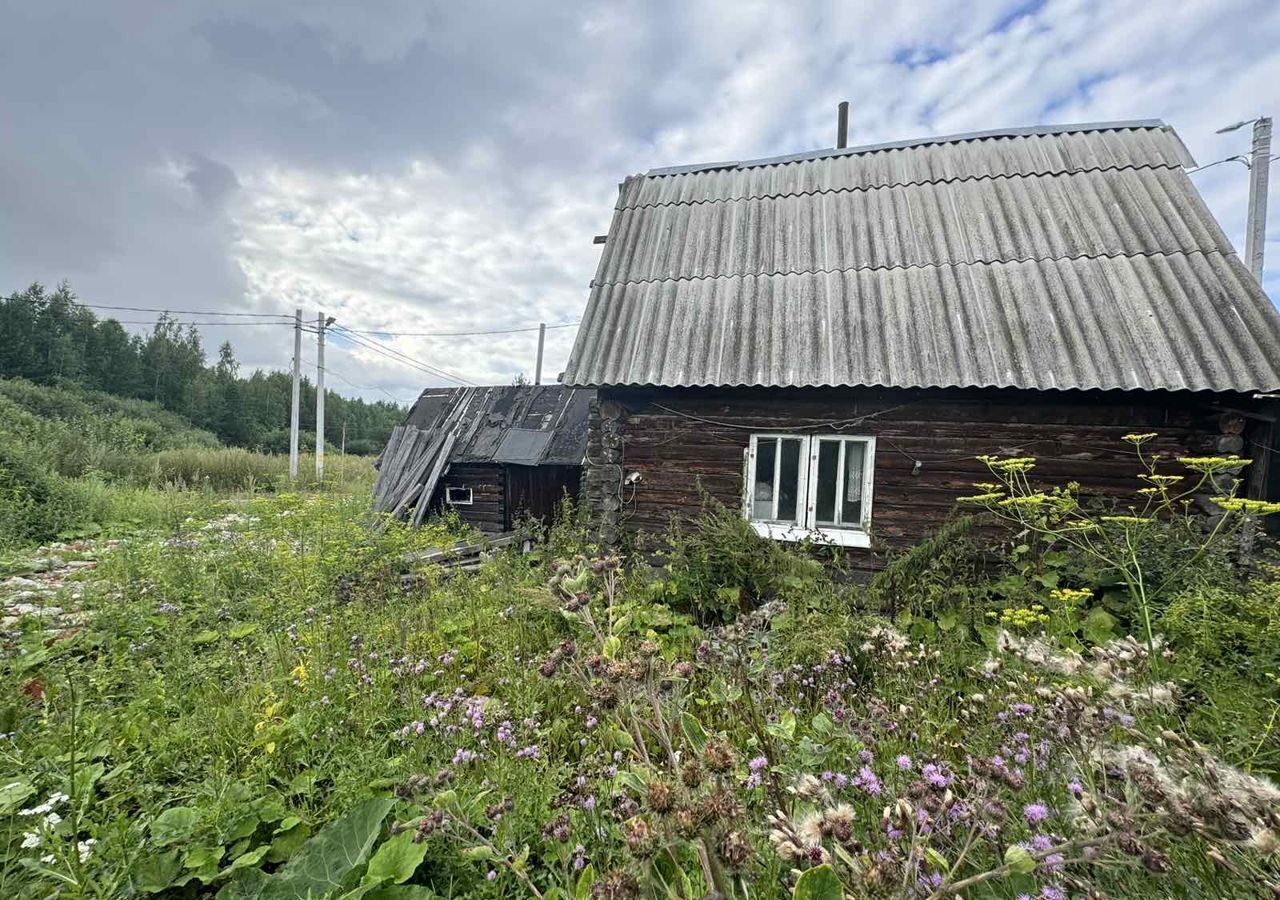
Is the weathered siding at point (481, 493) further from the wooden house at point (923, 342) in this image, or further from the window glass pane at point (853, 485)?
the window glass pane at point (853, 485)

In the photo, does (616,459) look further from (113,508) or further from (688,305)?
(113,508)

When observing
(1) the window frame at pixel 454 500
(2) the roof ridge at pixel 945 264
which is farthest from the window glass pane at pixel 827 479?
(1) the window frame at pixel 454 500

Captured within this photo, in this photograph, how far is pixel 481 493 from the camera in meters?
11.2

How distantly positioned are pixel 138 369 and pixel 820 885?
215 ft

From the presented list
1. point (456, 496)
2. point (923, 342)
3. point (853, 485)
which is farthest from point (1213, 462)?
point (456, 496)

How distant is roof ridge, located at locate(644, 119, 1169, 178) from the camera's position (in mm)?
7562

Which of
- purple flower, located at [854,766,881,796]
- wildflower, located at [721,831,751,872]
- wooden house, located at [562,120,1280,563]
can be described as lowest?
purple flower, located at [854,766,881,796]

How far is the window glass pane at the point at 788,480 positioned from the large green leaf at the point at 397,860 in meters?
4.86

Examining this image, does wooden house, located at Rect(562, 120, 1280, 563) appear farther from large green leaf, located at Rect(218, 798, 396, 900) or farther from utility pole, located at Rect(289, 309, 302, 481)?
utility pole, located at Rect(289, 309, 302, 481)

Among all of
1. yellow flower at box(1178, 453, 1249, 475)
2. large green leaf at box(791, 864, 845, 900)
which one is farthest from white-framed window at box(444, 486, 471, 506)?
large green leaf at box(791, 864, 845, 900)

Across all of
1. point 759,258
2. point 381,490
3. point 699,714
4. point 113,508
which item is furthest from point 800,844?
point 113,508

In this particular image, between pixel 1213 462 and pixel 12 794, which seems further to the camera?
pixel 1213 462

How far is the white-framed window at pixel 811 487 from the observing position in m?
5.77

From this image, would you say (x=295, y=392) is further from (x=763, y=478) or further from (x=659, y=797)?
(x=659, y=797)
